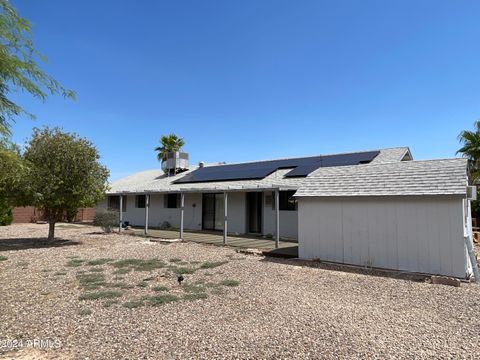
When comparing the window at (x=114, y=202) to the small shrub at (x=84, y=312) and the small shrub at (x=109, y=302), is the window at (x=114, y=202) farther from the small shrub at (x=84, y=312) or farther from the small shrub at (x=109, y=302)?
the small shrub at (x=84, y=312)

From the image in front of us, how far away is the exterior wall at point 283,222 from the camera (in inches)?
611

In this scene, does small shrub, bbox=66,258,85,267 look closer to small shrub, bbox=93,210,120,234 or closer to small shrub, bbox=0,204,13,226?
small shrub, bbox=93,210,120,234

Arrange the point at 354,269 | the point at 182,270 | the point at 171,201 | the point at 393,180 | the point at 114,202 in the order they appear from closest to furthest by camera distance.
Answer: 1. the point at 182,270
2. the point at 354,269
3. the point at 393,180
4. the point at 171,201
5. the point at 114,202

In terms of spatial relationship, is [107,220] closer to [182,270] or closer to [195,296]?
[182,270]

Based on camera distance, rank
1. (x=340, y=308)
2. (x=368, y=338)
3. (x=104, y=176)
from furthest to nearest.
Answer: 1. (x=104, y=176)
2. (x=340, y=308)
3. (x=368, y=338)

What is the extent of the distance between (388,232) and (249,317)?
5.08 meters

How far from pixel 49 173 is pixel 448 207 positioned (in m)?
12.7

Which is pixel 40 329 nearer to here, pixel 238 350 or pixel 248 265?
pixel 238 350

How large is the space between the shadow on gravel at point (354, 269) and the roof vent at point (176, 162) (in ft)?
54.0

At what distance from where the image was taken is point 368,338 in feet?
15.1

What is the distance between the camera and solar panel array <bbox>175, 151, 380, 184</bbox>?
16688 mm

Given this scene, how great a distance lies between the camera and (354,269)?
924cm

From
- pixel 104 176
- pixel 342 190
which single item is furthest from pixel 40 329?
pixel 104 176

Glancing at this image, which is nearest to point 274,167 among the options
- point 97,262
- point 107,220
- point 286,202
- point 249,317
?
point 286,202
